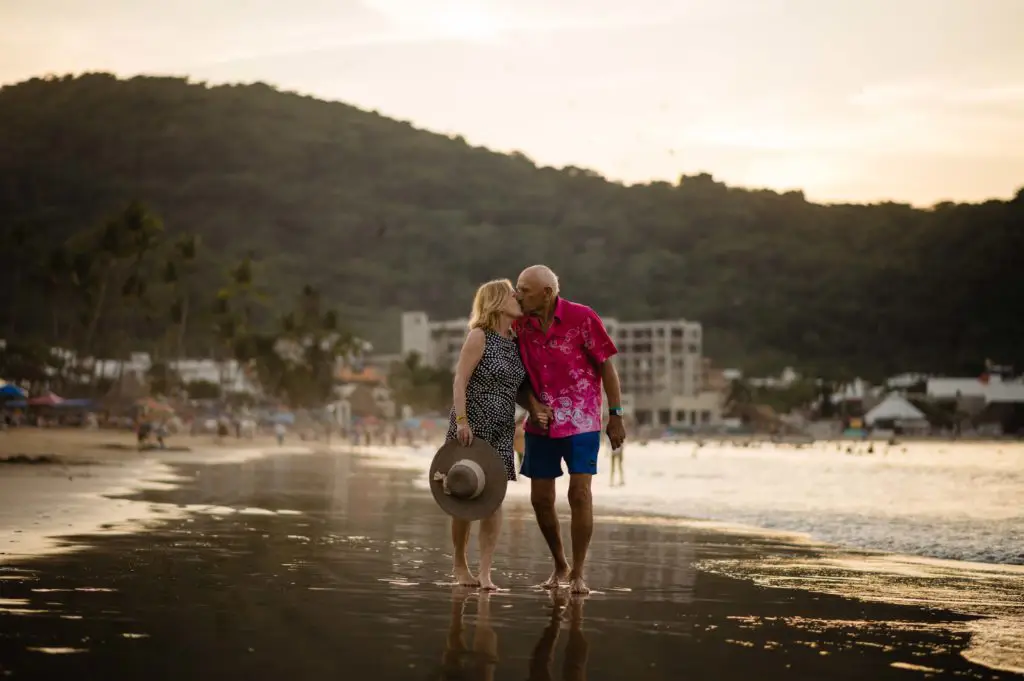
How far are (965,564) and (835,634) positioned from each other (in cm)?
441

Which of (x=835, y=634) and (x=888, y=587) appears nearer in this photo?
(x=835, y=634)

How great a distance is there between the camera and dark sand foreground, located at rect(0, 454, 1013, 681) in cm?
478

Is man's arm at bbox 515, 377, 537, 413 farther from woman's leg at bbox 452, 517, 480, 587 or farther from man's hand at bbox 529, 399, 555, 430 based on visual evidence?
woman's leg at bbox 452, 517, 480, 587

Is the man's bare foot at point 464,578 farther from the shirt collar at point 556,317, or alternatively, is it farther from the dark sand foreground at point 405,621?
the shirt collar at point 556,317

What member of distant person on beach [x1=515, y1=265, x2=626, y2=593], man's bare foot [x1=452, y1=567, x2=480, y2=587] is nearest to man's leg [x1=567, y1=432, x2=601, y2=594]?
distant person on beach [x1=515, y1=265, x2=626, y2=593]

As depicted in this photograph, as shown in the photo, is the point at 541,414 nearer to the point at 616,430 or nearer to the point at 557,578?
the point at 616,430

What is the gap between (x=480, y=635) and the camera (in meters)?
5.54

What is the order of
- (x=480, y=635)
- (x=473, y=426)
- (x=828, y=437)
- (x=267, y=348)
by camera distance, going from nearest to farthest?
(x=480, y=635) < (x=473, y=426) < (x=267, y=348) < (x=828, y=437)

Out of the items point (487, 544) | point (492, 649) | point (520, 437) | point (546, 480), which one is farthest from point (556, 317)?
point (520, 437)

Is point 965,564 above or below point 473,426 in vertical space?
below

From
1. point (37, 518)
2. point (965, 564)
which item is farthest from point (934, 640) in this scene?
point (37, 518)

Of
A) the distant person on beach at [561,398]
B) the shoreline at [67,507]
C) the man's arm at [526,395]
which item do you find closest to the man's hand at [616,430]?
the distant person on beach at [561,398]

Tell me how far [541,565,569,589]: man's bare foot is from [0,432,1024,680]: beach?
0.47 ft

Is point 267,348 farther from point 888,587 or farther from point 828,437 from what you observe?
point 888,587
